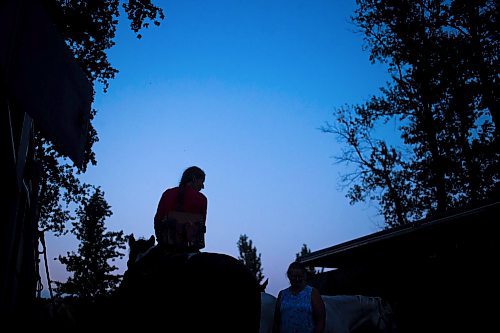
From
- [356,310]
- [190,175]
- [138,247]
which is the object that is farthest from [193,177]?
[356,310]

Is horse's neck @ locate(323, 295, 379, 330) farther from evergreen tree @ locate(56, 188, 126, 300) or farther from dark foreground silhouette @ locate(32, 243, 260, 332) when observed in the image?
evergreen tree @ locate(56, 188, 126, 300)

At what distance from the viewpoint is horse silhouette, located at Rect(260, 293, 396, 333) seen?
7387 millimetres

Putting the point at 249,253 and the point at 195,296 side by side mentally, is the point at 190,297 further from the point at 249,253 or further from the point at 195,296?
the point at 249,253

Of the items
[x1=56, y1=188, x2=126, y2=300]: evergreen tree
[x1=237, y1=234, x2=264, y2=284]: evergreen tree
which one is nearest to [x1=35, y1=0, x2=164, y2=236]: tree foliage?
[x1=56, y1=188, x2=126, y2=300]: evergreen tree

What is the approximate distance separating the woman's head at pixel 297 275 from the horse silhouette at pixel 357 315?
2.00 meters

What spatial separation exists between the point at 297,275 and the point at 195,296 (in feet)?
10.0

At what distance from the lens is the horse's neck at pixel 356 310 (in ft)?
25.4

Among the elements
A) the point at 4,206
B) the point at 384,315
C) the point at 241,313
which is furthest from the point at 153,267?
the point at 384,315

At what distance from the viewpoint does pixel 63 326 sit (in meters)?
4.03

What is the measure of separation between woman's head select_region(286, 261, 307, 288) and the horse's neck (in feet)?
7.66

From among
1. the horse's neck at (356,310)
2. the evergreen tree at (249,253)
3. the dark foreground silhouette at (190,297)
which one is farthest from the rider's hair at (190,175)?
the evergreen tree at (249,253)

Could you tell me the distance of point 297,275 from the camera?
5758mm

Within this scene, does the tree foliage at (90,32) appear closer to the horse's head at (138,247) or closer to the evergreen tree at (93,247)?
the horse's head at (138,247)

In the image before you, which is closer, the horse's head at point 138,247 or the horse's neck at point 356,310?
the horse's head at point 138,247
